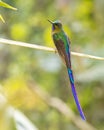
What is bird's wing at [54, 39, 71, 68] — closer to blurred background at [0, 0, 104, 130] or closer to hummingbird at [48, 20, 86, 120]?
hummingbird at [48, 20, 86, 120]

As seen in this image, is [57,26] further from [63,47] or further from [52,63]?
[52,63]

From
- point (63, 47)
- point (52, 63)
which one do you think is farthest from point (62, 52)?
point (52, 63)

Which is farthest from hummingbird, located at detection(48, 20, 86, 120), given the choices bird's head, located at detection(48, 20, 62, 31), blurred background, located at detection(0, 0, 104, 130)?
blurred background, located at detection(0, 0, 104, 130)

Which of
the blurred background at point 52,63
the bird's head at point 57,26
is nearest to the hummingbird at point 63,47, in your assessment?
the bird's head at point 57,26

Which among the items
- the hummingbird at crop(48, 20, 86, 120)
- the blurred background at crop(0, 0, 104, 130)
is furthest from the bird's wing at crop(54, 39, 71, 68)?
the blurred background at crop(0, 0, 104, 130)

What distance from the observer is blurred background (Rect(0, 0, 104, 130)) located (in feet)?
6.79

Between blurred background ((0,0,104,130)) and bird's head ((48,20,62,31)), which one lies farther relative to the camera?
blurred background ((0,0,104,130))

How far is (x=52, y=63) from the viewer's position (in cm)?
242

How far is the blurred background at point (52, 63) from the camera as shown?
6.79 ft

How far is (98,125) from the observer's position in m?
2.32

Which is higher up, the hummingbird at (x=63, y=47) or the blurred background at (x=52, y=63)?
the hummingbird at (x=63, y=47)

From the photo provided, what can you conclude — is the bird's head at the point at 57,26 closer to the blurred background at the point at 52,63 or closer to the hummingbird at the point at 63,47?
the hummingbird at the point at 63,47

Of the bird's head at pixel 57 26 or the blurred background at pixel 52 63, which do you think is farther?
the blurred background at pixel 52 63

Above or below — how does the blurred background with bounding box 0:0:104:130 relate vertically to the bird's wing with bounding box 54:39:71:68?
below
